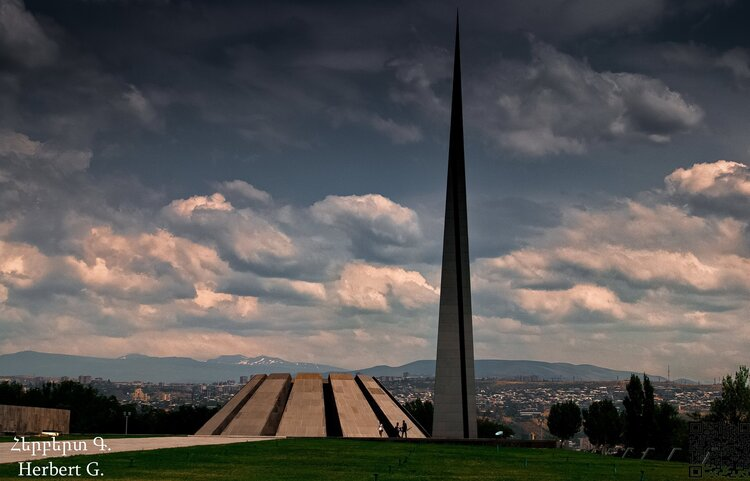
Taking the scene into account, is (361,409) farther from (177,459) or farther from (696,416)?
(696,416)

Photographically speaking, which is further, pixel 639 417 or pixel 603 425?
pixel 603 425

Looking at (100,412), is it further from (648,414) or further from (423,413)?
(648,414)

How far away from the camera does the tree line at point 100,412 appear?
240ft

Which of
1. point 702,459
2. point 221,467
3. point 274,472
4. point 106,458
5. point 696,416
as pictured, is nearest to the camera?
point 274,472

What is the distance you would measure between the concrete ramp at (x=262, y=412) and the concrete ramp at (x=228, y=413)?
0.49m

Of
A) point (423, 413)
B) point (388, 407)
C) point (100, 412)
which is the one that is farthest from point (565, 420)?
point (100, 412)

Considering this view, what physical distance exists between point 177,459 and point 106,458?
2.34 meters

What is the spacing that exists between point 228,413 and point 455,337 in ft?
58.4

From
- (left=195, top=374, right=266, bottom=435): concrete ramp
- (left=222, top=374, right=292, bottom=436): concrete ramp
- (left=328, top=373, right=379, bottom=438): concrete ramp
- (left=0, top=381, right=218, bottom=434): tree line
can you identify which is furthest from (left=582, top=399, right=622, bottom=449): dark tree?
(left=0, top=381, right=218, bottom=434): tree line

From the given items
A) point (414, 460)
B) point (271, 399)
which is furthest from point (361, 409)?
point (414, 460)

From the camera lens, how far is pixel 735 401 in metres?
76.8

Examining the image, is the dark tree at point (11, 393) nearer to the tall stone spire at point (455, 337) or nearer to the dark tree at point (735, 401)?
the tall stone spire at point (455, 337)

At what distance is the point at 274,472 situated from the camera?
20938 millimetres

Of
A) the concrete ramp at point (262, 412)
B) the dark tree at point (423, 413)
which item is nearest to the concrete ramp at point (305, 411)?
the concrete ramp at point (262, 412)
